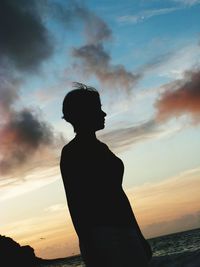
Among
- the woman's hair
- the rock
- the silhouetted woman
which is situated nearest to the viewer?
the silhouetted woman

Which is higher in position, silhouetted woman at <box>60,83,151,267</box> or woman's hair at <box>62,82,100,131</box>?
woman's hair at <box>62,82,100,131</box>

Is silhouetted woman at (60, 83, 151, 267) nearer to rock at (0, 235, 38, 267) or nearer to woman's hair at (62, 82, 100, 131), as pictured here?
woman's hair at (62, 82, 100, 131)

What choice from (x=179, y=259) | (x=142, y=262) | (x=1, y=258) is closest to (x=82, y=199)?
(x=142, y=262)

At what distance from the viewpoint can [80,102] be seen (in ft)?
11.6

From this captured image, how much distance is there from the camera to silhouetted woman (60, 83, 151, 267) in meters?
3.06

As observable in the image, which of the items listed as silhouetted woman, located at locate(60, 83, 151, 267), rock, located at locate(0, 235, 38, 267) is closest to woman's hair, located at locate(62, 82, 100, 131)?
silhouetted woman, located at locate(60, 83, 151, 267)

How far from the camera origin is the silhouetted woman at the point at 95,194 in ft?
10.0

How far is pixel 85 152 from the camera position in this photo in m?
3.43

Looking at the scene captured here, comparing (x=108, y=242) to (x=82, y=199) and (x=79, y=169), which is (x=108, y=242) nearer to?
(x=82, y=199)

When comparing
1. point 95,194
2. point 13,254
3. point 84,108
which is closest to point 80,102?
point 84,108

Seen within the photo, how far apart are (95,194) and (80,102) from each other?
2.55 feet

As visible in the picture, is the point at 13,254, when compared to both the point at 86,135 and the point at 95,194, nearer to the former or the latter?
the point at 86,135

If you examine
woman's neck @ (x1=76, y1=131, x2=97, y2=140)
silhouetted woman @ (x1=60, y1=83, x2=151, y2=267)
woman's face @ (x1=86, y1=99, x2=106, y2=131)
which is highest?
woman's face @ (x1=86, y1=99, x2=106, y2=131)

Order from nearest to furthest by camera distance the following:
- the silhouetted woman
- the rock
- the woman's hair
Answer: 1. the silhouetted woman
2. the woman's hair
3. the rock
